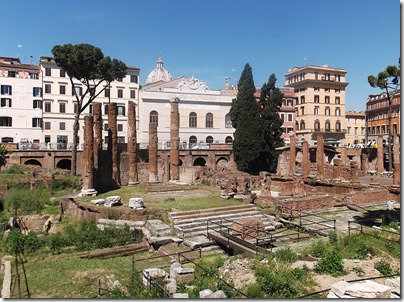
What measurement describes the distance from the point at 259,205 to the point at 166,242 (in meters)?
7.14

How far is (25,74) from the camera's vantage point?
154 ft

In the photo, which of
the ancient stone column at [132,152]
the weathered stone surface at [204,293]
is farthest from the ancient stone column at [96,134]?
the weathered stone surface at [204,293]

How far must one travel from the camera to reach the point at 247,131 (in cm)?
4050

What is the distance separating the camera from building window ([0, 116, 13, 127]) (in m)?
44.0

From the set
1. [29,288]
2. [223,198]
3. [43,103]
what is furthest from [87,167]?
[43,103]

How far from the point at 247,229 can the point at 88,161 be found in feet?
39.4

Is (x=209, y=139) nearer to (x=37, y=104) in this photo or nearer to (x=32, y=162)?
(x=37, y=104)


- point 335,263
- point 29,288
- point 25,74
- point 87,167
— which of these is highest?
point 25,74

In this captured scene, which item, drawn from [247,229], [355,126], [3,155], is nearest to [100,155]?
[3,155]

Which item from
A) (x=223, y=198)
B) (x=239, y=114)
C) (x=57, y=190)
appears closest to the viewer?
(x=223, y=198)

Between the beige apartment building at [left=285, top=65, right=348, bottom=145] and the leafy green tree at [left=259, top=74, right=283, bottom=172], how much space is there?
19220 mm

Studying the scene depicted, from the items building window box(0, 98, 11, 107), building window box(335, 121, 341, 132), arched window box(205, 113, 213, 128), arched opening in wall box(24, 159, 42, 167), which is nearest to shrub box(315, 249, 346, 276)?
arched opening in wall box(24, 159, 42, 167)

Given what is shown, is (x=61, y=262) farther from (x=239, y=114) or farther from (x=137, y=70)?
(x=137, y=70)

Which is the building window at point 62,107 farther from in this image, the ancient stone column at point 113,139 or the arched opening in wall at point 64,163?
the ancient stone column at point 113,139
